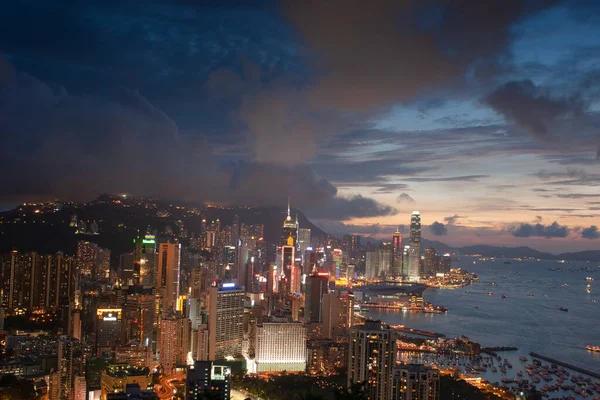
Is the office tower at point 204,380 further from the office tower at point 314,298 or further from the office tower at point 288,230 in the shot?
the office tower at point 288,230

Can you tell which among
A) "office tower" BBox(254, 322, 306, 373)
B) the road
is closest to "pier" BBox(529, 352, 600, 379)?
"office tower" BBox(254, 322, 306, 373)

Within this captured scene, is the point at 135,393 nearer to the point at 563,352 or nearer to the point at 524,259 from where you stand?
the point at 563,352

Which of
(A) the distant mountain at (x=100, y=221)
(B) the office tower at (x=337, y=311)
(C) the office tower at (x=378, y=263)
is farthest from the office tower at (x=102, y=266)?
(C) the office tower at (x=378, y=263)

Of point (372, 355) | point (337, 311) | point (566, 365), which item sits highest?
point (372, 355)

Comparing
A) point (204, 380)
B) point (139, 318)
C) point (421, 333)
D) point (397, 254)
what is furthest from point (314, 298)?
point (397, 254)

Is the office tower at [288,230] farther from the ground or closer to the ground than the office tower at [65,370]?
farther from the ground

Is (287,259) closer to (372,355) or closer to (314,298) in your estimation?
(314,298)
